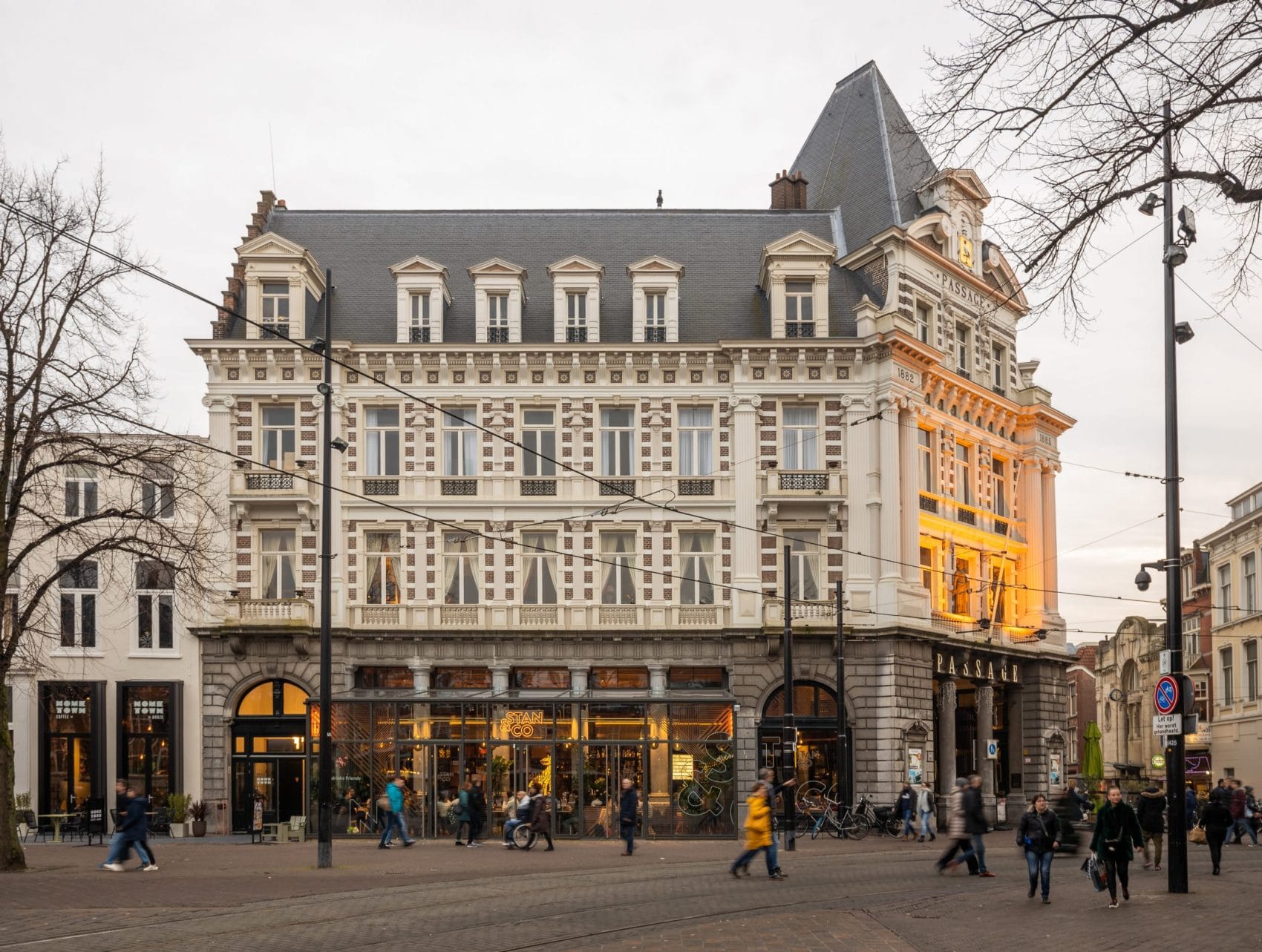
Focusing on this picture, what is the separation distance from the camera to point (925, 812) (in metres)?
39.6

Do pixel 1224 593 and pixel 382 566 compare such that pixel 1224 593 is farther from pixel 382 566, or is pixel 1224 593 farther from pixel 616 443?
pixel 382 566

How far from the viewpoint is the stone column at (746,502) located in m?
43.8

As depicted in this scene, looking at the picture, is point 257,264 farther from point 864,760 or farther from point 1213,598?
point 1213,598

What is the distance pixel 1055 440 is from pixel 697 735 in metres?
19.0

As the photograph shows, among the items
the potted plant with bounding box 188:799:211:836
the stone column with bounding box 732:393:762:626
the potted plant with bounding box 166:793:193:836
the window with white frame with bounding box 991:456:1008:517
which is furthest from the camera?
the window with white frame with bounding box 991:456:1008:517

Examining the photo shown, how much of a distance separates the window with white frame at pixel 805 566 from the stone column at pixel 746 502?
103 cm

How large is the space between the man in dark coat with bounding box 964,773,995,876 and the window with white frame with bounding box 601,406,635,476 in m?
20.9

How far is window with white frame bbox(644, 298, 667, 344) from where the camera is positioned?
45500mm

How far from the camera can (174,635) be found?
43.9 meters

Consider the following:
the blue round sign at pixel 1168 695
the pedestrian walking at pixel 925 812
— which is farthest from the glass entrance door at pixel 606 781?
the blue round sign at pixel 1168 695

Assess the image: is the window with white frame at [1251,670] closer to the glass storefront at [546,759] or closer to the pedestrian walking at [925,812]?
the pedestrian walking at [925,812]

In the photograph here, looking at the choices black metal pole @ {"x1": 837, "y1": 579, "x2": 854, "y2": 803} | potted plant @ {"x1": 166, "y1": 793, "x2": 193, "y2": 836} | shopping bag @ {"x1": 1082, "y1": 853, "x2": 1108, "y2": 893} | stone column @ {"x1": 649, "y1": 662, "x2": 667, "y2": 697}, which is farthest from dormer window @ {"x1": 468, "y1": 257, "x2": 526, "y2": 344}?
shopping bag @ {"x1": 1082, "y1": 853, "x2": 1108, "y2": 893}

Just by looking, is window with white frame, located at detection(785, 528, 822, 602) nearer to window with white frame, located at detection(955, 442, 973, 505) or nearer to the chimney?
window with white frame, located at detection(955, 442, 973, 505)

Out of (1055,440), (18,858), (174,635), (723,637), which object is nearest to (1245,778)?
(1055,440)
